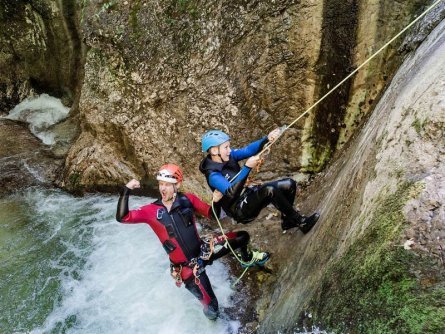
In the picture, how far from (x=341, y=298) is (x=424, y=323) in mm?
713

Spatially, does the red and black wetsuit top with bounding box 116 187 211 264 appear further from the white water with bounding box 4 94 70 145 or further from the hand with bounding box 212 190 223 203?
the white water with bounding box 4 94 70 145

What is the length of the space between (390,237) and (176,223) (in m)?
2.81

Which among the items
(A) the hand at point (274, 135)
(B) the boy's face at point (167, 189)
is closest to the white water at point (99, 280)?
(B) the boy's face at point (167, 189)

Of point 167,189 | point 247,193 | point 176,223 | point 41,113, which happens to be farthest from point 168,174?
point 41,113

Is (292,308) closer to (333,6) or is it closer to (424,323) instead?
(424,323)

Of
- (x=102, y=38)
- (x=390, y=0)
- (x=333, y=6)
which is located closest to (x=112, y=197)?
(x=102, y=38)

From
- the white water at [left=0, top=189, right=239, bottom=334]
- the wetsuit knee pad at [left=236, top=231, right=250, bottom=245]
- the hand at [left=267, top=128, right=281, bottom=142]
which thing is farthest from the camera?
the white water at [left=0, top=189, right=239, bottom=334]

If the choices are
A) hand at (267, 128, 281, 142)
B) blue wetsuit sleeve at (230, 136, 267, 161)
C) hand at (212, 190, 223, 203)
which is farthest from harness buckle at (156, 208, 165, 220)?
hand at (267, 128, 281, 142)

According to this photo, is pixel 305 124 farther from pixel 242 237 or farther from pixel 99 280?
pixel 99 280

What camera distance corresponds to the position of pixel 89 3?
28.8 ft

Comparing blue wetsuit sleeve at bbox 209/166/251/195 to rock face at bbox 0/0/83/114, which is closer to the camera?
blue wetsuit sleeve at bbox 209/166/251/195

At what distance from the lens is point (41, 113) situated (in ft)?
41.9

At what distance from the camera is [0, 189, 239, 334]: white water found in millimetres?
5820

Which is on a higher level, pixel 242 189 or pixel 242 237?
pixel 242 189
